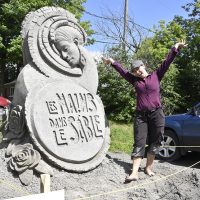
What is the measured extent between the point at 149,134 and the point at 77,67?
1.51 metres

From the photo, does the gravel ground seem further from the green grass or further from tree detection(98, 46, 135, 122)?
tree detection(98, 46, 135, 122)

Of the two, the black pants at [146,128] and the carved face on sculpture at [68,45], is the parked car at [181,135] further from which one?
the carved face on sculpture at [68,45]

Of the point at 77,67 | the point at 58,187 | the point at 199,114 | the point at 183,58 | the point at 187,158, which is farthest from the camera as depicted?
the point at 183,58

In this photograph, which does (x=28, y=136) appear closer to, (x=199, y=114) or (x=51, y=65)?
(x=51, y=65)

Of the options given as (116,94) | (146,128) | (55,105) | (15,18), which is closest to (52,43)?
(55,105)

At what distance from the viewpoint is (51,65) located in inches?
245

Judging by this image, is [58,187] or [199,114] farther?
[199,114]

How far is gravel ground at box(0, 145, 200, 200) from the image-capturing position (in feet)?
17.3

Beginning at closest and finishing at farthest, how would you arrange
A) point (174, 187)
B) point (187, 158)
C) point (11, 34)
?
point (174, 187) → point (187, 158) → point (11, 34)

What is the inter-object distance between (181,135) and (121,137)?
3.59 meters

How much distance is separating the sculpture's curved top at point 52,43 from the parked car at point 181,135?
2.94 metres

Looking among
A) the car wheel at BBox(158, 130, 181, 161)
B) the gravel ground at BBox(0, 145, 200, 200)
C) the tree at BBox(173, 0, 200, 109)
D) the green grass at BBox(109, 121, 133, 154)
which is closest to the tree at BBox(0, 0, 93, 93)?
the tree at BBox(173, 0, 200, 109)

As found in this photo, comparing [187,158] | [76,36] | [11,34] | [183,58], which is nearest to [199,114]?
[187,158]

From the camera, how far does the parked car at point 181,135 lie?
8.24 meters
